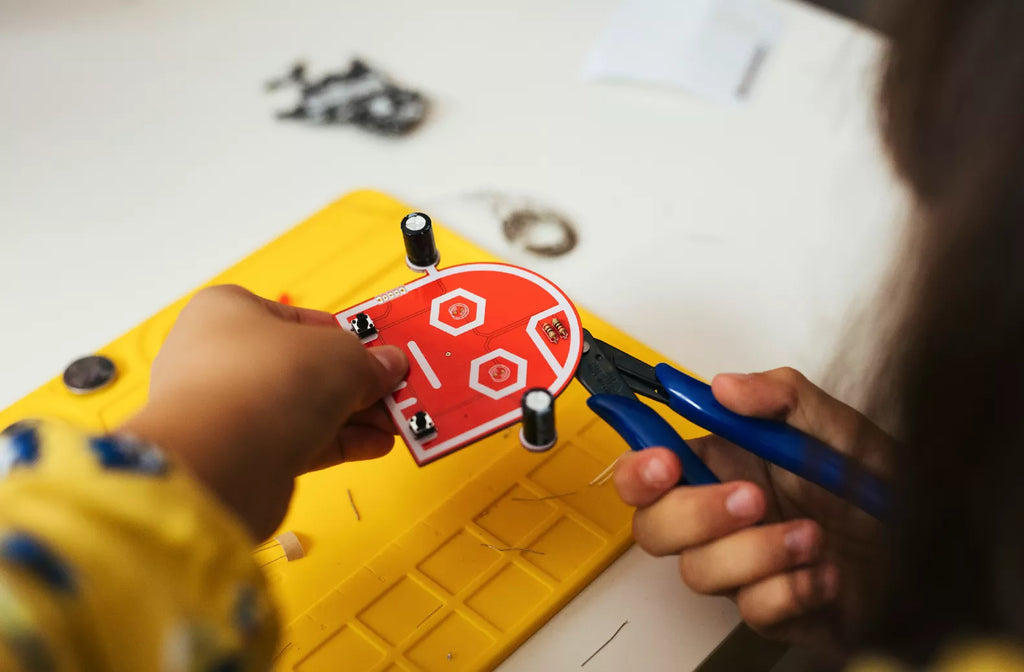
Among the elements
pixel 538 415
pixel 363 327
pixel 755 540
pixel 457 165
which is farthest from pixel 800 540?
pixel 457 165

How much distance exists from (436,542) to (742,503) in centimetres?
19

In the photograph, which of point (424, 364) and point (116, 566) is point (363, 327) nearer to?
point (424, 364)

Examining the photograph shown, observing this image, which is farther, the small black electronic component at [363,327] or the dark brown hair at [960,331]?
the small black electronic component at [363,327]

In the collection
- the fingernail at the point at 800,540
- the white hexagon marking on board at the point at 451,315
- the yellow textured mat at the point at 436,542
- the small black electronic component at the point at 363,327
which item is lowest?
the yellow textured mat at the point at 436,542

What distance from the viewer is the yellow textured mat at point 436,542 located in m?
0.48

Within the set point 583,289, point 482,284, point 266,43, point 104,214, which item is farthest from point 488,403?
point 266,43

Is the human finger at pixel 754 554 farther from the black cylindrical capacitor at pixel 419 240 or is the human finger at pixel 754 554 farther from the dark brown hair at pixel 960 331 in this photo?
the black cylindrical capacitor at pixel 419 240

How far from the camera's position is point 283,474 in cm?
43

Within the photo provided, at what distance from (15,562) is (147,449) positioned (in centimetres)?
6

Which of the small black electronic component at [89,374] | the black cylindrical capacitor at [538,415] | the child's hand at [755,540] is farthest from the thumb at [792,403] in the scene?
the small black electronic component at [89,374]

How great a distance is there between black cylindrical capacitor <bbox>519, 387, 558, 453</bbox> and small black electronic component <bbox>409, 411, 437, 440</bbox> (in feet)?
0.17

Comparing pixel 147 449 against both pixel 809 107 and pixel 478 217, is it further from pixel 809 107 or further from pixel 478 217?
pixel 809 107

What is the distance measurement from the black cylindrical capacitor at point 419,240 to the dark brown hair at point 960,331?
28 cm

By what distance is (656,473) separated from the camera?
1.43 ft
